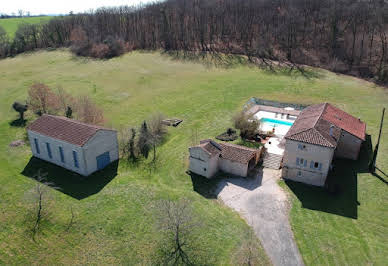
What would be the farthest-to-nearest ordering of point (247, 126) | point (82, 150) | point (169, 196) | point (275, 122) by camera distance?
1. point (275, 122)
2. point (247, 126)
3. point (82, 150)
4. point (169, 196)

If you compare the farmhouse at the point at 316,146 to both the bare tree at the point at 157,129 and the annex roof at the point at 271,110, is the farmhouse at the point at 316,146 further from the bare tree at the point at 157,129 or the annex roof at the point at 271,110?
the bare tree at the point at 157,129

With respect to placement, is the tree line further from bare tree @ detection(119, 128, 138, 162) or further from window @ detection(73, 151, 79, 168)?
window @ detection(73, 151, 79, 168)

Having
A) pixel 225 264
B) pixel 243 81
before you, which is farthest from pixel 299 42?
pixel 225 264

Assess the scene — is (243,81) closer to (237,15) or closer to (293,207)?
(237,15)

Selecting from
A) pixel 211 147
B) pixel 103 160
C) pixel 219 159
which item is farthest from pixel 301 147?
pixel 103 160

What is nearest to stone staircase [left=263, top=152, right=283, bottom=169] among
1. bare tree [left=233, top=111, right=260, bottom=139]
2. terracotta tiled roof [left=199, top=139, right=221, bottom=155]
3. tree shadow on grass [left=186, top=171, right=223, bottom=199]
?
bare tree [left=233, top=111, right=260, bottom=139]

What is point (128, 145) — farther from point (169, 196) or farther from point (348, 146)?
point (348, 146)
